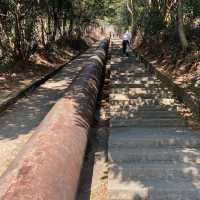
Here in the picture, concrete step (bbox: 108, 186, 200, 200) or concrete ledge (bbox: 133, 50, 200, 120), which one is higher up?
concrete step (bbox: 108, 186, 200, 200)

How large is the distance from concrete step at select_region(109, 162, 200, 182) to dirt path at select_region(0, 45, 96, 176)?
6.26 ft

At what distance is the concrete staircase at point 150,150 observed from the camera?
→ 19.0ft

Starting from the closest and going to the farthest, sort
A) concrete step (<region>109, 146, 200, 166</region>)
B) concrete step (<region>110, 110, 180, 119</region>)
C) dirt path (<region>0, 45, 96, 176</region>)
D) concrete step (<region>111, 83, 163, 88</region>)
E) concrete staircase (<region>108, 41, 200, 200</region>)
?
concrete staircase (<region>108, 41, 200, 200</region>)
concrete step (<region>109, 146, 200, 166</region>)
dirt path (<region>0, 45, 96, 176</region>)
concrete step (<region>110, 110, 180, 119</region>)
concrete step (<region>111, 83, 163, 88</region>)

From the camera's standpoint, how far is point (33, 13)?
2047 cm

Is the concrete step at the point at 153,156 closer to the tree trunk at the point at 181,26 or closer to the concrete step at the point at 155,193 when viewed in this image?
the concrete step at the point at 155,193

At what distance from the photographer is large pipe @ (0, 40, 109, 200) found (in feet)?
13.8

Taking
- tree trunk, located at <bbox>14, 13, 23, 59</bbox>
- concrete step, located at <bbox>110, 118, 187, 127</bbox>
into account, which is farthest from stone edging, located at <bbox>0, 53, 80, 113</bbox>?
concrete step, located at <bbox>110, 118, 187, 127</bbox>

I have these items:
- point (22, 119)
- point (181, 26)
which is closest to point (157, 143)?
point (22, 119)

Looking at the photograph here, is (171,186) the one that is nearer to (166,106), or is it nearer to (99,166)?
(99,166)

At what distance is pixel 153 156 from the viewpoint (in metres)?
7.13

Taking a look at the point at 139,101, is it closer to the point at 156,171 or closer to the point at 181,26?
the point at 156,171

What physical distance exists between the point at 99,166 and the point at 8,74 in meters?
10.5

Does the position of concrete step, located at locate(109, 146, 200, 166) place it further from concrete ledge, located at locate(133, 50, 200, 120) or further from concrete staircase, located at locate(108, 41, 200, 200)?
concrete ledge, located at locate(133, 50, 200, 120)

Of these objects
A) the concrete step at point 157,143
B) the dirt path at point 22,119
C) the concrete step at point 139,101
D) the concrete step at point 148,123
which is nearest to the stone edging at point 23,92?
the dirt path at point 22,119
